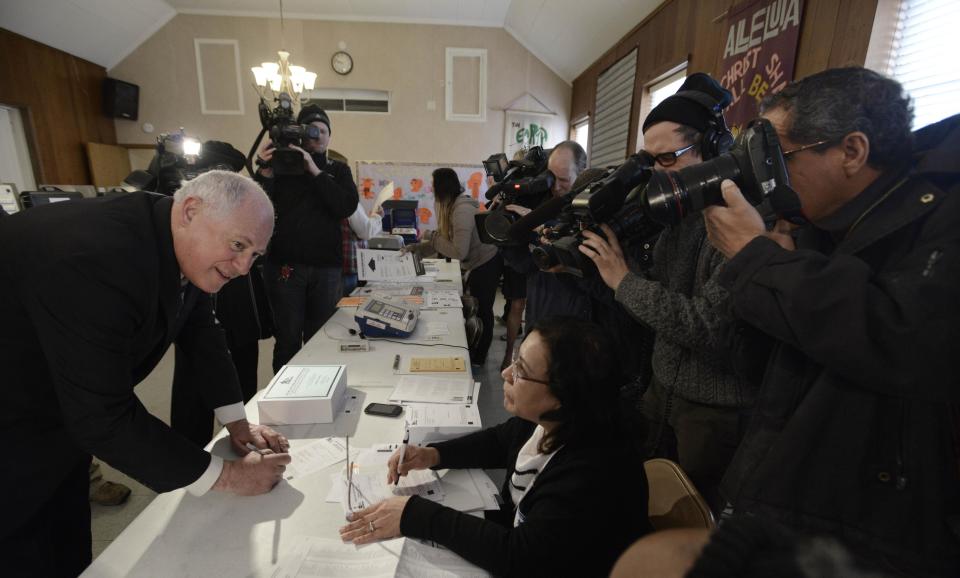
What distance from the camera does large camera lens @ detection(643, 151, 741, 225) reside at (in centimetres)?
84

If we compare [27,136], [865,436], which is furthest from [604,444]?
[27,136]

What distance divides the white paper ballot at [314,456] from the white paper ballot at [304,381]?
0.17m

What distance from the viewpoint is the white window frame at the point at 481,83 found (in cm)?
655

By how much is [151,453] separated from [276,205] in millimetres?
1906

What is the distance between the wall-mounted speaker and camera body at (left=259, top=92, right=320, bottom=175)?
5739mm

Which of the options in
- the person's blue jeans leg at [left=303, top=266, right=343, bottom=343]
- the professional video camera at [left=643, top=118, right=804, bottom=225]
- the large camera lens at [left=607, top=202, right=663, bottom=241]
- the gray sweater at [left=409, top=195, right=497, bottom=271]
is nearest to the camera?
the professional video camera at [left=643, top=118, right=804, bottom=225]

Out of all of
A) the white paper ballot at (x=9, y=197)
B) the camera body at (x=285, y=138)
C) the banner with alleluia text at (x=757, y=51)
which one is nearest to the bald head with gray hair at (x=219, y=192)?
the camera body at (x=285, y=138)

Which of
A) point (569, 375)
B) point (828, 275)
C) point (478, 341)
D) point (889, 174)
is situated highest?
point (889, 174)

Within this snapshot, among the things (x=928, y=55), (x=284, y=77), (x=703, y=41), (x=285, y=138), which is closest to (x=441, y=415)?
(x=285, y=138)

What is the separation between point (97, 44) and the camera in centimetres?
587

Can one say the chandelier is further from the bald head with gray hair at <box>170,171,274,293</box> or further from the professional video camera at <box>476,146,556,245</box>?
the bald head with gray hair at <box>170,171,274,293</box>

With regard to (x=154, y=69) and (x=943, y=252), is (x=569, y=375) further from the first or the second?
(x=154, y=69)

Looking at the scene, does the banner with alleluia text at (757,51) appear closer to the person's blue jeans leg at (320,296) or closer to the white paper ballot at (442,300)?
the white paper ballot at (442,300)

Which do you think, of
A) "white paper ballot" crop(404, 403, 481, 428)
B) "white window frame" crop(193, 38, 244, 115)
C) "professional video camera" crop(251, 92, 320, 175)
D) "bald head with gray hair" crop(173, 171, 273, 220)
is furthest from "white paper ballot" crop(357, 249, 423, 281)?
"white window frame" crop(193, 38, 244, 115)
